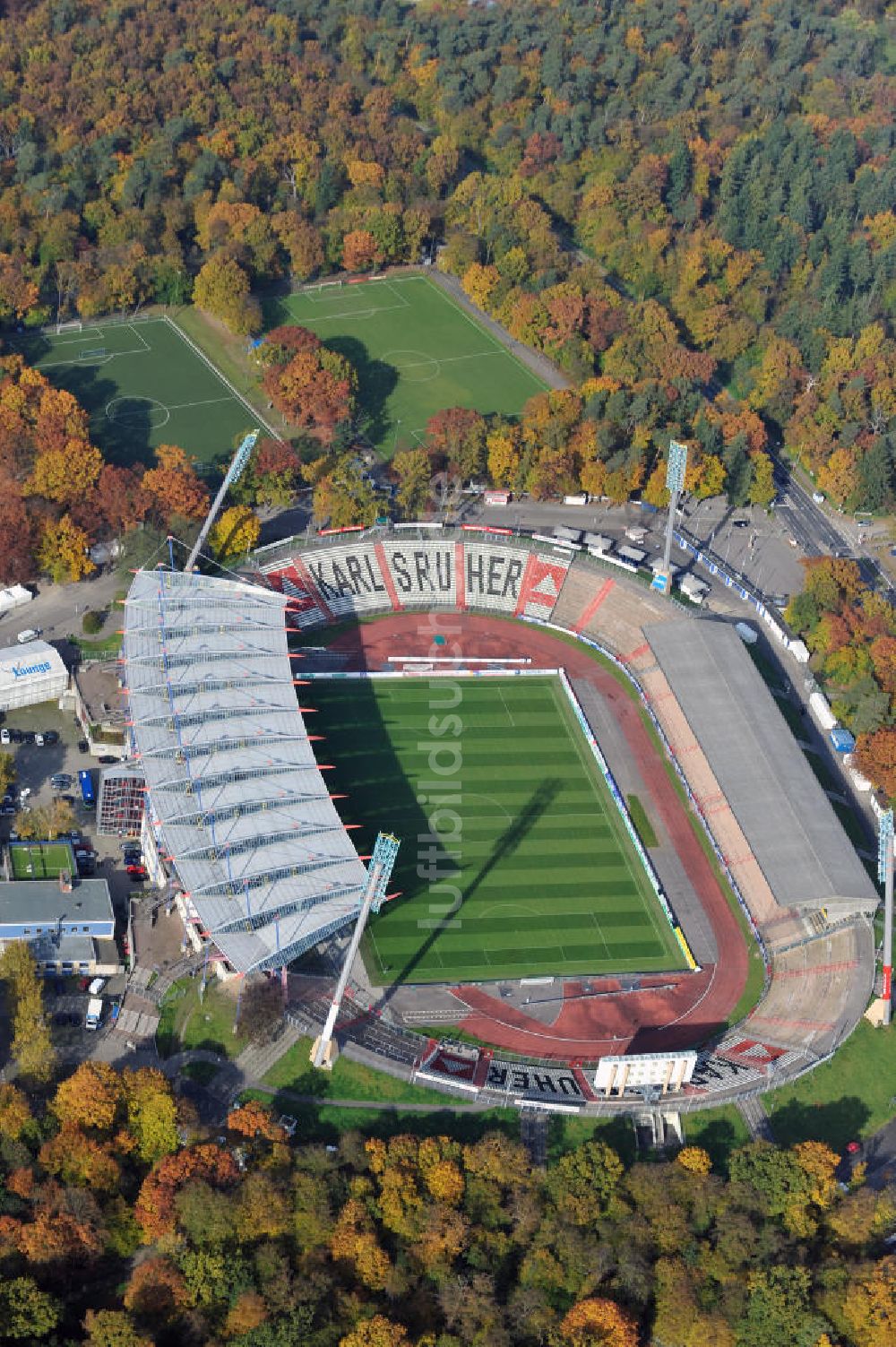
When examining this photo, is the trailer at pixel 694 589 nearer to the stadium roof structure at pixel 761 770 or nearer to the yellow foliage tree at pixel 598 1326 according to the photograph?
the stadium roof structure at pixel 761 770

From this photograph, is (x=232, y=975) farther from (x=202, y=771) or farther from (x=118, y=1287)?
(x=118, y=1287)

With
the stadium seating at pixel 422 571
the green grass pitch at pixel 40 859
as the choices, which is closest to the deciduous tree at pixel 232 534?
the stadium seating at pixel 422 571

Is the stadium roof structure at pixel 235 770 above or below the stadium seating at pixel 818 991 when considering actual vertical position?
above

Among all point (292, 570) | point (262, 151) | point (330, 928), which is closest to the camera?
point (330, 928)

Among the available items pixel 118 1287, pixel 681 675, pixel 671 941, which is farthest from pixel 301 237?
pixel 118 1287

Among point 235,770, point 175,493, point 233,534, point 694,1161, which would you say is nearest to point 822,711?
point 694,1161

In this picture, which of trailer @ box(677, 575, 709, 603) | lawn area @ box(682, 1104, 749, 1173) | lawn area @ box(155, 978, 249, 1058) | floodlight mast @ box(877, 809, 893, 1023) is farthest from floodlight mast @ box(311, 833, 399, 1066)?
trailer @ box(677, 575, 709, 603)
